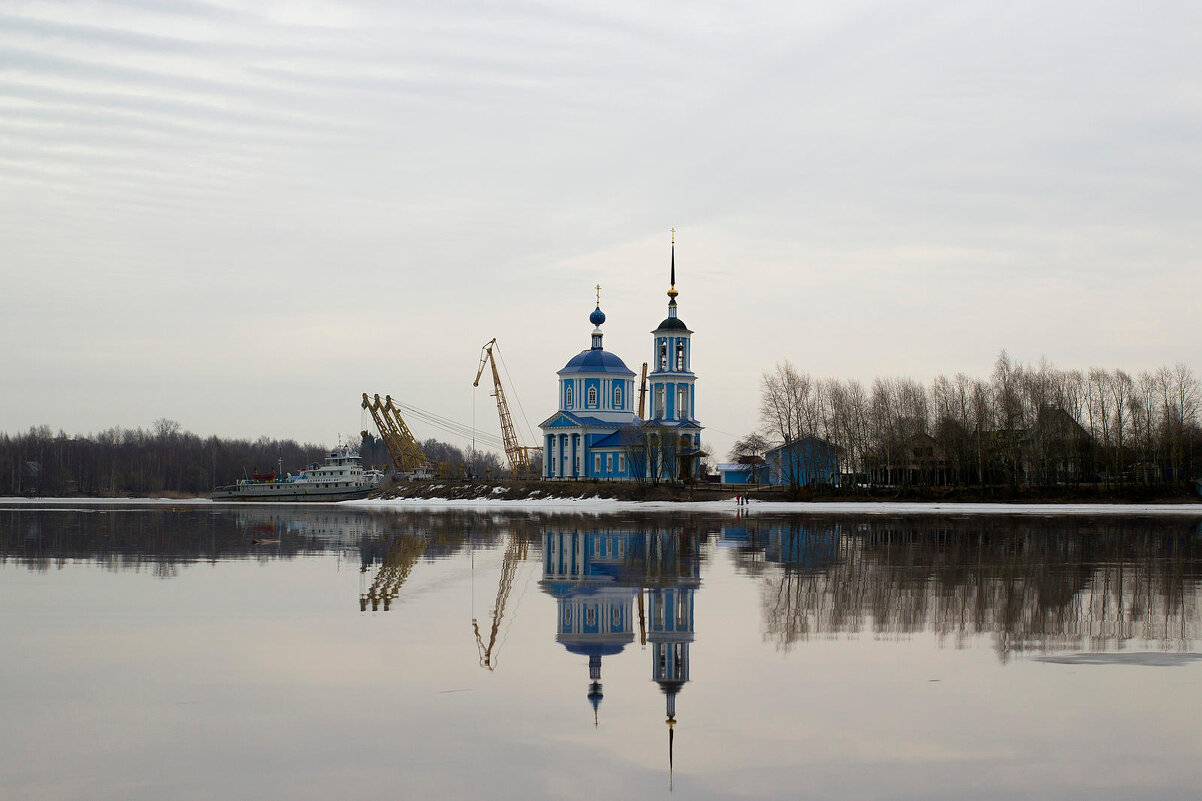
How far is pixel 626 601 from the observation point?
2041 centimetres

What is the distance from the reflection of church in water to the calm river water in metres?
0.10

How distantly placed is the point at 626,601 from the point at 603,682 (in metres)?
7.21

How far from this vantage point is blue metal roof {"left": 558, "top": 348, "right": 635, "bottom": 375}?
4535 inches

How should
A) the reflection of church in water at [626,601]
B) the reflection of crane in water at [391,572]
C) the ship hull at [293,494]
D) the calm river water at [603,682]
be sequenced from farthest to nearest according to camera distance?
the ship hull at [293,494] → the reflection of crane in water at [391,572] → the reflection of church in water at [626,601] → the calm river water at [603,682]

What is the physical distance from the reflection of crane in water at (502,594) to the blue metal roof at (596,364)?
249ft

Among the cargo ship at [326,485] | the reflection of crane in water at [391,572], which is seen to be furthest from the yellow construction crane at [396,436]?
the reflection of crane in water at [391,572]

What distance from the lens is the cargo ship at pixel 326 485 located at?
375 ft

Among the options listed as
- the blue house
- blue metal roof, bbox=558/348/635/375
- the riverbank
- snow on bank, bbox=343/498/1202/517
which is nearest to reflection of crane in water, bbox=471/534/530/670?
snow on bank, bbox=343/498/1202/517

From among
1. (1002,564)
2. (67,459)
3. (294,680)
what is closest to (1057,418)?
(1002,564)

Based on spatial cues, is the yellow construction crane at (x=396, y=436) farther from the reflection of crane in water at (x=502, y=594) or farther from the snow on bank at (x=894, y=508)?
the reflection of crane in water at (x=502, y=594)

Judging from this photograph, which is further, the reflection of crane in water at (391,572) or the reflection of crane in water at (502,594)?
the reflection of crane in water at (391,572)

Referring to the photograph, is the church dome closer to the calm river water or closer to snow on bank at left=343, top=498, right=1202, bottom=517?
snow on bank at left=343, top=498, right=1202, bottom=517

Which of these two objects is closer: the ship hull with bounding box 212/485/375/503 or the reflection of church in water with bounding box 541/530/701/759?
the reflection of church in water with bounding box 541/530/701/759

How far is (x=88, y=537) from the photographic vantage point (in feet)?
135
